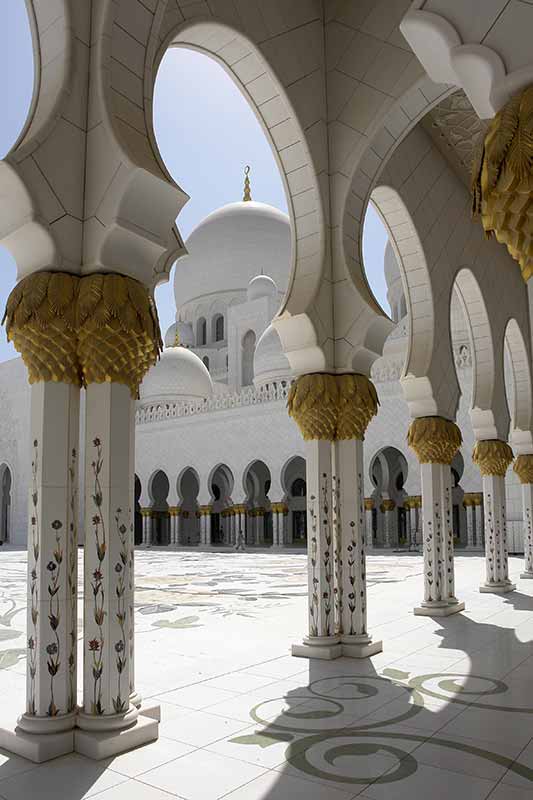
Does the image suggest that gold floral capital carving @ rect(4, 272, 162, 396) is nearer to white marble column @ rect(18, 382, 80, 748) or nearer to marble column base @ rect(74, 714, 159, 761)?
white marble column @ rect(18, 382, 80, 748)

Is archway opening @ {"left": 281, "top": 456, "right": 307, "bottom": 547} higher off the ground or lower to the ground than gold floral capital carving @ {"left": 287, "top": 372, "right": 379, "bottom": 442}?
lower

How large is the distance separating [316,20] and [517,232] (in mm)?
3244

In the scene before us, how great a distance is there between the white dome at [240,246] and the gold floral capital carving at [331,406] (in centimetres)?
1793

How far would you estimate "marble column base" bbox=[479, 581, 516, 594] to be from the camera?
21.6ft

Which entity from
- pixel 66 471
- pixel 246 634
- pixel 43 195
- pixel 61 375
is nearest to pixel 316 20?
pixel 43 195

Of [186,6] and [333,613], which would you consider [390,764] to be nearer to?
[333,613]

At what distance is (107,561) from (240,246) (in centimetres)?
2015

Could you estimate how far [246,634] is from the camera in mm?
4605

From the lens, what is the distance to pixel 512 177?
147 cm

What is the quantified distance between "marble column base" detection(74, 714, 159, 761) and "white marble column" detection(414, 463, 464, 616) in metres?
3.21

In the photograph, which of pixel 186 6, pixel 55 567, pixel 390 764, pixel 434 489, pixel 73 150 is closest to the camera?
pixel 390 764

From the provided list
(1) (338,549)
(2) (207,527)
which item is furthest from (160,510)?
(1) (338,549)

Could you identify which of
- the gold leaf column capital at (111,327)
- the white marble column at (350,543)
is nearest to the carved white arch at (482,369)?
the white marble column at (350,543)

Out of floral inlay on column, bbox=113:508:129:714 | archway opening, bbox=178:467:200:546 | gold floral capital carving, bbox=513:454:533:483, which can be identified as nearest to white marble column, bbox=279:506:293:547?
archway opening, bbox=178:467:200:546
